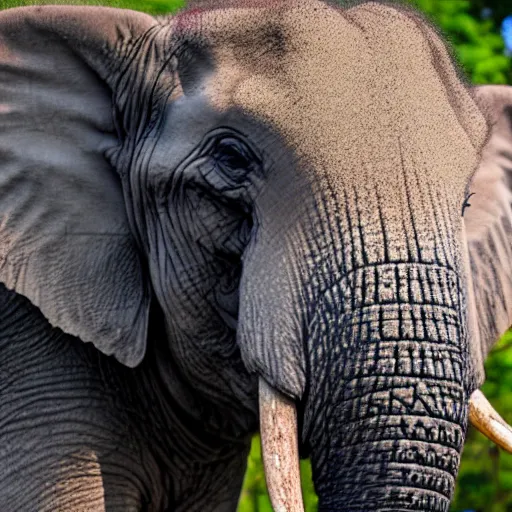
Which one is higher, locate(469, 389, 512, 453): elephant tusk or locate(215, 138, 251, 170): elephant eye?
locate(215, 138, 251, 170): elephant eye

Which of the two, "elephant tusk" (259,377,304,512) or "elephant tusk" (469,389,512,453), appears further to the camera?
"elephant tusk" (469,389,512,453)

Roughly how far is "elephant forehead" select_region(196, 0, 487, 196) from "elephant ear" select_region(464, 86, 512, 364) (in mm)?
398

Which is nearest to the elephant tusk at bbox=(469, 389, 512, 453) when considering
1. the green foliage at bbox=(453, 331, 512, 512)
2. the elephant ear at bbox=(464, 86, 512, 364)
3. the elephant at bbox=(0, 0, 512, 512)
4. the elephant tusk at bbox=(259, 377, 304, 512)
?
the elephant at bbox=(0, 0, 512, 512)

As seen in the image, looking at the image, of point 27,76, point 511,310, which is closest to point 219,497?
point 511,310

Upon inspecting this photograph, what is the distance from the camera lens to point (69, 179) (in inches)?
184

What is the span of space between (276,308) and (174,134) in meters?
0.59

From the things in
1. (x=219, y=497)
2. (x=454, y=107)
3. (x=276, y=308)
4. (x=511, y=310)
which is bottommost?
(x=219, y=497)

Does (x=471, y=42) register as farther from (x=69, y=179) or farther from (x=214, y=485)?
(x=69, y=179)

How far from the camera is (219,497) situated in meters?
5.24

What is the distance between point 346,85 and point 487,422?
0.97 m

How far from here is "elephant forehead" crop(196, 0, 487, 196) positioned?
416cm

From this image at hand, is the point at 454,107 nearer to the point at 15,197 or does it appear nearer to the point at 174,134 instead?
the point at 174,134

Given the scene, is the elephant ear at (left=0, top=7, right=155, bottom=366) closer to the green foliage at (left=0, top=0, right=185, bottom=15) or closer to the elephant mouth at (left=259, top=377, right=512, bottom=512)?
the green foliage at (left=0, top=0, right=185, bottom=15)

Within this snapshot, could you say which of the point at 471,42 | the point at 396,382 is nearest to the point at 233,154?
the point at 396,382
